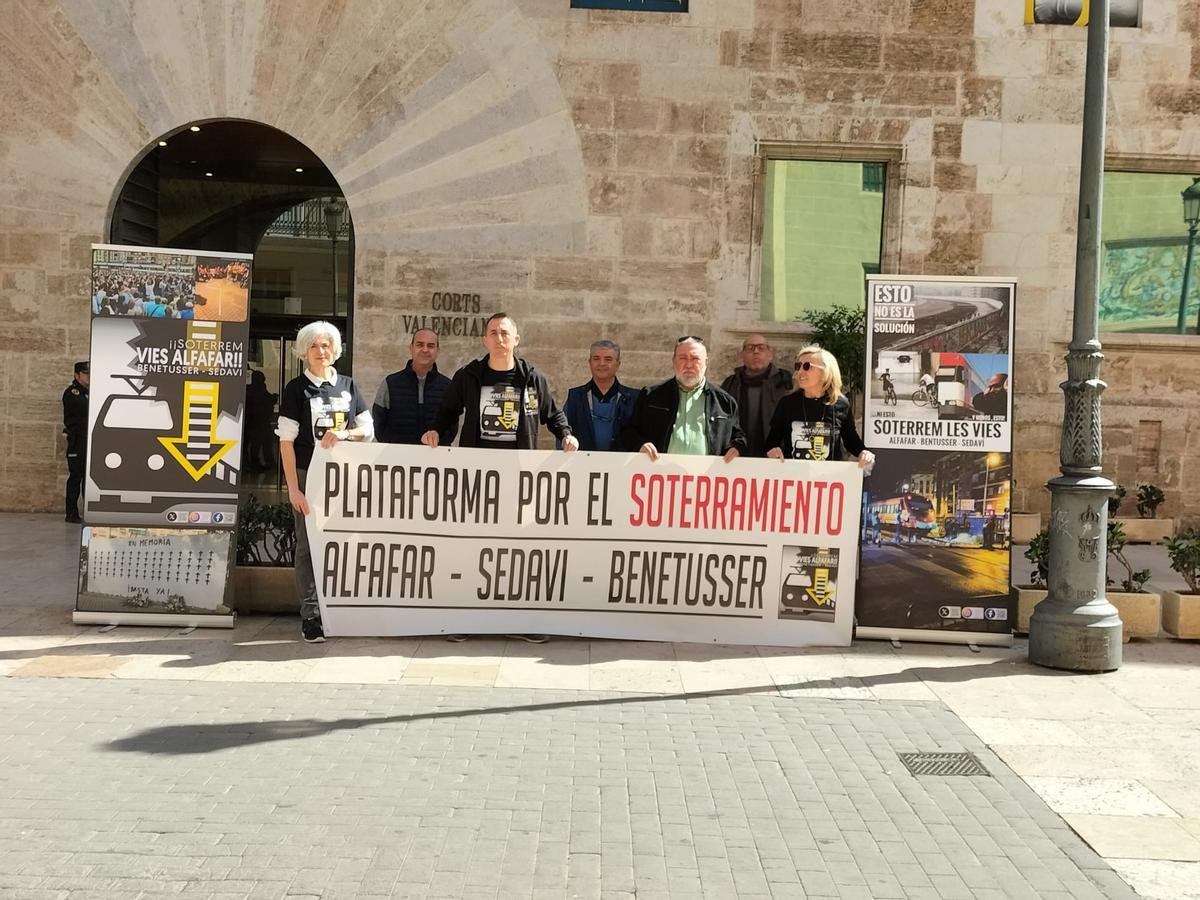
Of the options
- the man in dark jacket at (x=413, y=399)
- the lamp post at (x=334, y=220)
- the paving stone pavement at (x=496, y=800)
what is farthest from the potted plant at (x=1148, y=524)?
the lamp post at (x=334, y=220)

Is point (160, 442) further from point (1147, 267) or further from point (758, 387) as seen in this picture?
point (1147, 267)

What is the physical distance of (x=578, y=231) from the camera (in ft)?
43.3

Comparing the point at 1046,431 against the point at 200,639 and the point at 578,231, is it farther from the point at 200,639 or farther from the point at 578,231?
the point at 200,639

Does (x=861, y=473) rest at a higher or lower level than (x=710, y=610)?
higher

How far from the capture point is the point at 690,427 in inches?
316

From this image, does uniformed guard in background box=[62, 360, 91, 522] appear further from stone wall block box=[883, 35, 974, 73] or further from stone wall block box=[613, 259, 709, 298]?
stone wall block box=[883, 35, 974, 73]

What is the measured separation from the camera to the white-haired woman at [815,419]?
25.6 ft

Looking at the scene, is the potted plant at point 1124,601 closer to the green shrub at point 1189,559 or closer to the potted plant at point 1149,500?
the green shrub at point 1189,559

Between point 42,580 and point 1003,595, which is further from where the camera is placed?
point 42,580

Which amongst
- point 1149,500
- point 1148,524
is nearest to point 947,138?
point 1149,500

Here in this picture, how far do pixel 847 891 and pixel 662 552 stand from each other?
13.1ft

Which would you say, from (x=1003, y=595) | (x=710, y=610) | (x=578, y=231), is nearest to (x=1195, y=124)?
(x=578, y=231)

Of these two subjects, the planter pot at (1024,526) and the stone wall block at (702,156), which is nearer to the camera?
the planter pot at (1024,526)

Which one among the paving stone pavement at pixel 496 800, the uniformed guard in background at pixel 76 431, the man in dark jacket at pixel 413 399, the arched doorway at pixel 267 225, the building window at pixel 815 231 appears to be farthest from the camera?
the arched doorway at pixel 267 225
